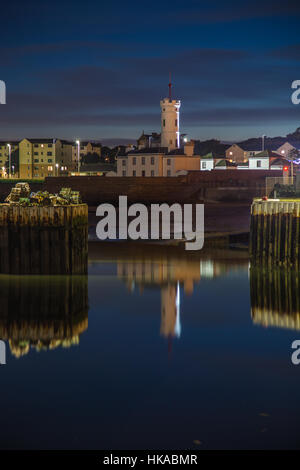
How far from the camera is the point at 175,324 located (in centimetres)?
2028

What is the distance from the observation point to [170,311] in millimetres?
22281

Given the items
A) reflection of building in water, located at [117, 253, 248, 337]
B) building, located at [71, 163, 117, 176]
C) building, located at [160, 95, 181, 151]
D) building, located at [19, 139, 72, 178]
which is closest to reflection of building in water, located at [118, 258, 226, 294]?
reflection of building in water, located at [117, 253, 248, 337]

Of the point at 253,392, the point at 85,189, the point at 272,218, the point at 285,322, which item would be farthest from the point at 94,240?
the point at 85,189

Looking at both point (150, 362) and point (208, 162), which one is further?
point (208, 162)

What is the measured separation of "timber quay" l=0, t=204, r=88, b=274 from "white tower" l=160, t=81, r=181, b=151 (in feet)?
236

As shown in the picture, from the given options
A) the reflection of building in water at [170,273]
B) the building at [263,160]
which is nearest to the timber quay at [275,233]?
the reflection of building in water at [170,273]

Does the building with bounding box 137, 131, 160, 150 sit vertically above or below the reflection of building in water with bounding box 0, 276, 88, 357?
above

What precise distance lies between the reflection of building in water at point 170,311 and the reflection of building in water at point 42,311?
2.47m

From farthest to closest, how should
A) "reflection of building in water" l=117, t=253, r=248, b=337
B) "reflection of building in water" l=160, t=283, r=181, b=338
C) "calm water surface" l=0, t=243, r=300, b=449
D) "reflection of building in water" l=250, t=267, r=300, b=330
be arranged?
"reflection of building in water" l=117, t=253, r=248, b=337
"reflection of building in water" l=250, t=267, r=300, b=330
"reflection of building in water" l=160, t=283, r=181, b=338
"calm water surface" l=0, t=243, r=300, b=449

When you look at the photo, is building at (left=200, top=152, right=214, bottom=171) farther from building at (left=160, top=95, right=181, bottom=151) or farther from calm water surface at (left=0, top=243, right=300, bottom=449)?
calm water surface at (left=0, top=243, right=300, bottom=449)

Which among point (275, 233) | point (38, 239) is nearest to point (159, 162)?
point (275, 233)

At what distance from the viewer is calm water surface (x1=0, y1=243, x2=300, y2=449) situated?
11.6m

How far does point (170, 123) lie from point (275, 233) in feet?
226

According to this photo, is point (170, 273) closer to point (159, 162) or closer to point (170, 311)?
point (170, 311)
